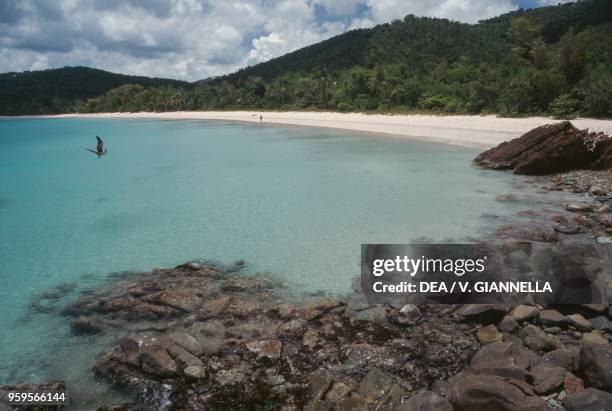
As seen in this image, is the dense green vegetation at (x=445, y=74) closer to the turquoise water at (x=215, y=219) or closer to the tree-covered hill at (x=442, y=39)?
the tree-covered hill at (x=442, y=39)

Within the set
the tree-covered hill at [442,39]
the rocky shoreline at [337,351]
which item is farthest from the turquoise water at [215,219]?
the tree-covered hill at [442,39]

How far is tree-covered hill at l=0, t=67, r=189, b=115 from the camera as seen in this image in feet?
435

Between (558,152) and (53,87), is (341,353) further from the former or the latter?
(53,87)

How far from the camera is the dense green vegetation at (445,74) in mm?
30172

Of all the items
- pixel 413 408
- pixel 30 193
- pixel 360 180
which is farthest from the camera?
pixel 30 193

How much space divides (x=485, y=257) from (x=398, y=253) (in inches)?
72.4

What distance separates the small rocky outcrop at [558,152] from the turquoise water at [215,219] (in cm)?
→ 127

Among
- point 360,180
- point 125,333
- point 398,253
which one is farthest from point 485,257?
point 360,180

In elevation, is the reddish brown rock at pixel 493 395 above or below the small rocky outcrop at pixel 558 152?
below

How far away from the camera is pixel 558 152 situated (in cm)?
1625

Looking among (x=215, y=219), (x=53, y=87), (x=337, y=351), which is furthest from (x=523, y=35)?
(x=53, y=87)

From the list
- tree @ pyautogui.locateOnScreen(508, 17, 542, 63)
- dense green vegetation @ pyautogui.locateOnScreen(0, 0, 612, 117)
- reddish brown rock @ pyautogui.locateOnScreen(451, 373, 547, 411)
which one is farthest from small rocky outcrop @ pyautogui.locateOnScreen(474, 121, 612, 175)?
tree @ pyautogui.locateOnScreen(508, 17, 542, 63)

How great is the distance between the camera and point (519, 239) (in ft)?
31.0

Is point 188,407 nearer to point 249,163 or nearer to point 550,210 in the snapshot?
point 550,210
